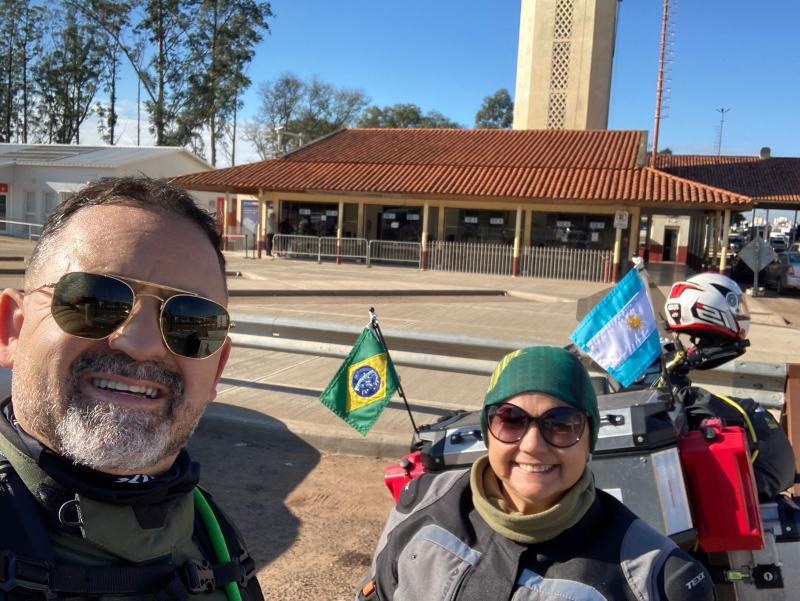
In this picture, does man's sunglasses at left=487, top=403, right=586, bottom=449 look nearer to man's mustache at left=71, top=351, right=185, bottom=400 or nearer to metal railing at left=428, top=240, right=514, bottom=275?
man's mustache at left=71, top=351, right=185, bottom=400

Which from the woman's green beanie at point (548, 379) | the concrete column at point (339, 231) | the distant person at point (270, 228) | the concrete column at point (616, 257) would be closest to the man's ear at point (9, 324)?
the woman's green beanie at point (548, 379)

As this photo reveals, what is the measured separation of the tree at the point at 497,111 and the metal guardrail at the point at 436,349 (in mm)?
70256

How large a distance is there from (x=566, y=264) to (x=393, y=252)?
6544mm

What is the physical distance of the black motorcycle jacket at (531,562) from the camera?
5.51ft

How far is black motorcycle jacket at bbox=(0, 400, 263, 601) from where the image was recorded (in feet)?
Answer: 3.68

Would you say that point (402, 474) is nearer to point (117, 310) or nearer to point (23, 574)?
point (117, 310)

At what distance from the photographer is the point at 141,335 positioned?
1331mm

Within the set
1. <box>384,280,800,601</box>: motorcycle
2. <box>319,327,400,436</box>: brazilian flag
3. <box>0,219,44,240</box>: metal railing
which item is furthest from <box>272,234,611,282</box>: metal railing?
<box>384,280,800,601</box>: motorcycle

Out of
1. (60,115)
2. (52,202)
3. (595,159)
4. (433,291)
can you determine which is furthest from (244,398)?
(60,115)

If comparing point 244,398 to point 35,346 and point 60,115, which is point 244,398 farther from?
point 60,115

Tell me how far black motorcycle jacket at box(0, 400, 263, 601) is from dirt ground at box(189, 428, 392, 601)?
233 centimetres

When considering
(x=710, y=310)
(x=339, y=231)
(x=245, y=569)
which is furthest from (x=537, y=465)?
(x=339, y=231)

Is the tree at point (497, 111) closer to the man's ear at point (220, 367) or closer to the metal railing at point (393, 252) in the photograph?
the metal railing at point (393, 252)

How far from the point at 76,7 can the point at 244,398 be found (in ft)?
194
